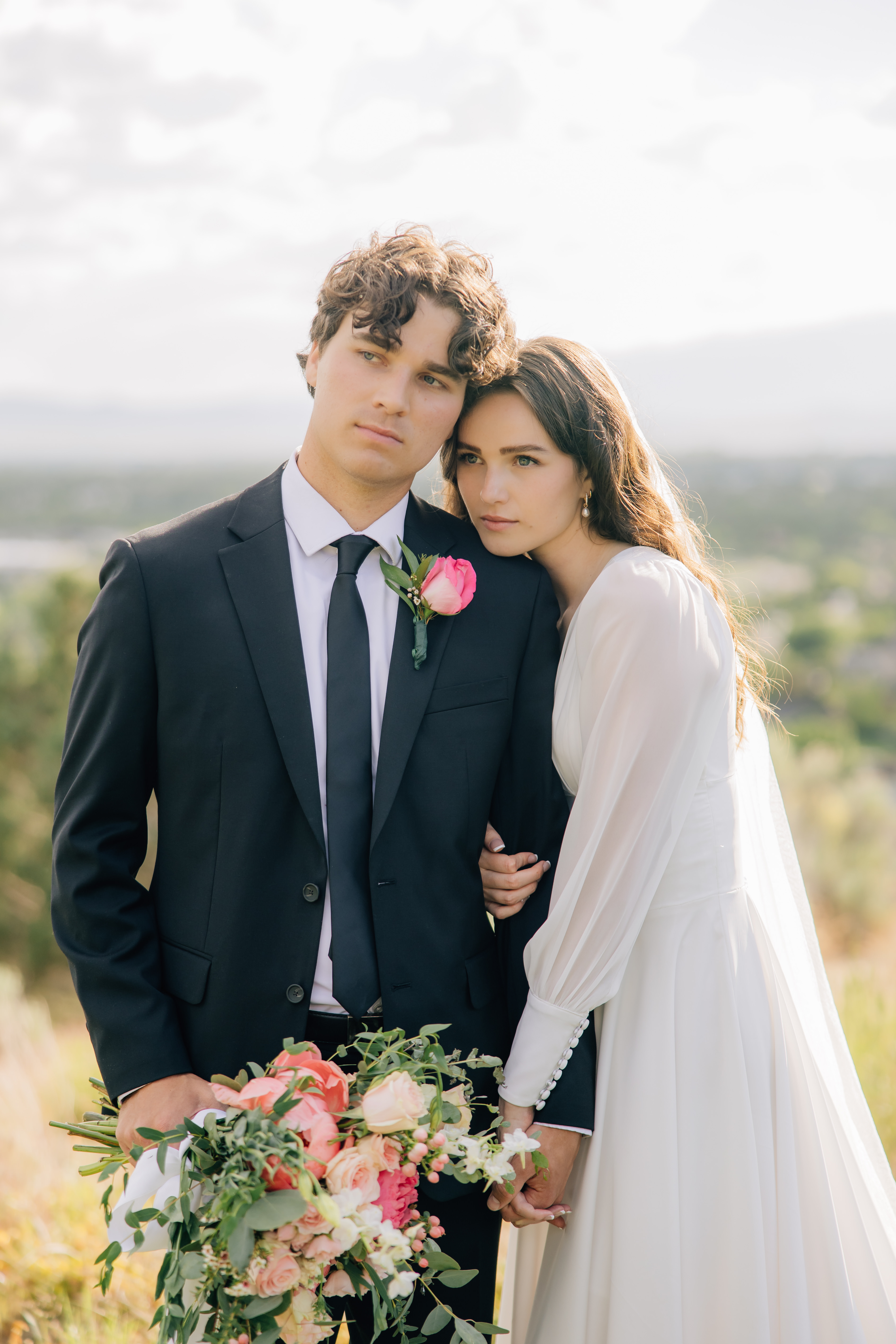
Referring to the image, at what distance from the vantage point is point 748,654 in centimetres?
244

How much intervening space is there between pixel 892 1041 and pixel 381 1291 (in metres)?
3.46

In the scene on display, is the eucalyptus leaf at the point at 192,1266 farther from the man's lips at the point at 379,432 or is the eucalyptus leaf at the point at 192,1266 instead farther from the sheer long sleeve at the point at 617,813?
the man's lips at the point at 379,432

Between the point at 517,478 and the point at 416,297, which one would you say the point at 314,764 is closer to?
the point at 517,478

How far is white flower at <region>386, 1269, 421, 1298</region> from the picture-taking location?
4.48 ft

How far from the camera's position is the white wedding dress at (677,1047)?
1915mm

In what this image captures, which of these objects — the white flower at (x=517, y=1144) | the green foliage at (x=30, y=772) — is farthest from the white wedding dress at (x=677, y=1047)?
the green foliage at (x=30, y=772)

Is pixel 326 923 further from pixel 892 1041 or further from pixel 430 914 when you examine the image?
pixel 892 1041

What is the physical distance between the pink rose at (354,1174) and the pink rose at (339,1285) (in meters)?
0.15

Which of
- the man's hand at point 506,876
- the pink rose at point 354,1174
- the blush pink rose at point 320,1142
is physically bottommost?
the pink rose at point 354,1174

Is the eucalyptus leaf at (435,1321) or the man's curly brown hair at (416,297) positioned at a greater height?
the man's curly brown hair at (416,297)

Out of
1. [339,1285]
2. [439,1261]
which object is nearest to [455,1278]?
[439,1261]

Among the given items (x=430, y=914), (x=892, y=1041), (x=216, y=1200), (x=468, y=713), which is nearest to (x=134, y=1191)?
(x=216, y=1200)

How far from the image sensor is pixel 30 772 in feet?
32.2

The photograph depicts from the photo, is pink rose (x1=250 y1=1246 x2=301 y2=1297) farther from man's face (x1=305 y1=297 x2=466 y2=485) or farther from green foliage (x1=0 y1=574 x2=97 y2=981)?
green foliage (x1=0 y1=574 x2=97 y2=981)
